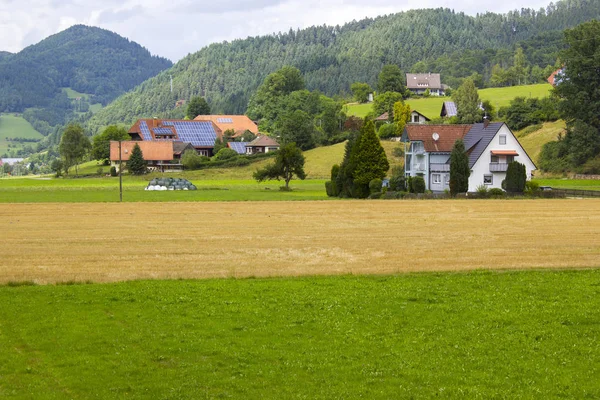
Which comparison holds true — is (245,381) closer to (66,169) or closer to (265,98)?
(66,169)

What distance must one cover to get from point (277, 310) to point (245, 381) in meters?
5.33

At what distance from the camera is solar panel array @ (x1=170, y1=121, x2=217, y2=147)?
163250 millimetres

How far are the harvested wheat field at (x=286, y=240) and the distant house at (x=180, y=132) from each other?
346 feet

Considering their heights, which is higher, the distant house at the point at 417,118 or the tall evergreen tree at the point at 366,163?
the distant house at the point at 417,118

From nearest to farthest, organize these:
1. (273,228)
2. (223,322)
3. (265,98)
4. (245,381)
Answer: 1. (245,381)
2. (223,322)
3. (273,228)
4. (265,98)

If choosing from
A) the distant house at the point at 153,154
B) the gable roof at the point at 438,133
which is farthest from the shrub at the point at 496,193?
the distant house at the point at 153,154

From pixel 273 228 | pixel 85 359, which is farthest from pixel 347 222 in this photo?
pixel 85 359

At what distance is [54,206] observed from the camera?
195 feet

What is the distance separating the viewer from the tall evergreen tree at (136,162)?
404 ft

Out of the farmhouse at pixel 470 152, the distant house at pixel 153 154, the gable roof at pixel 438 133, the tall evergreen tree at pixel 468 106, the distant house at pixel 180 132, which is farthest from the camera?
the distant house at pixel 180 132

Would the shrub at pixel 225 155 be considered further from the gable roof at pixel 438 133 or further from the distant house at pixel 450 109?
the gable roof at pixel 438 133

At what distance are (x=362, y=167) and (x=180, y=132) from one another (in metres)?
100

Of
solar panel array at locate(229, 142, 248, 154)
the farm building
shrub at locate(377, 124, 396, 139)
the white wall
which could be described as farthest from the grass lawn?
solar panel array at locate(229, 142, 248, 154)

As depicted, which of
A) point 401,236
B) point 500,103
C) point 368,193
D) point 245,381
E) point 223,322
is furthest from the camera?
point 500,103
